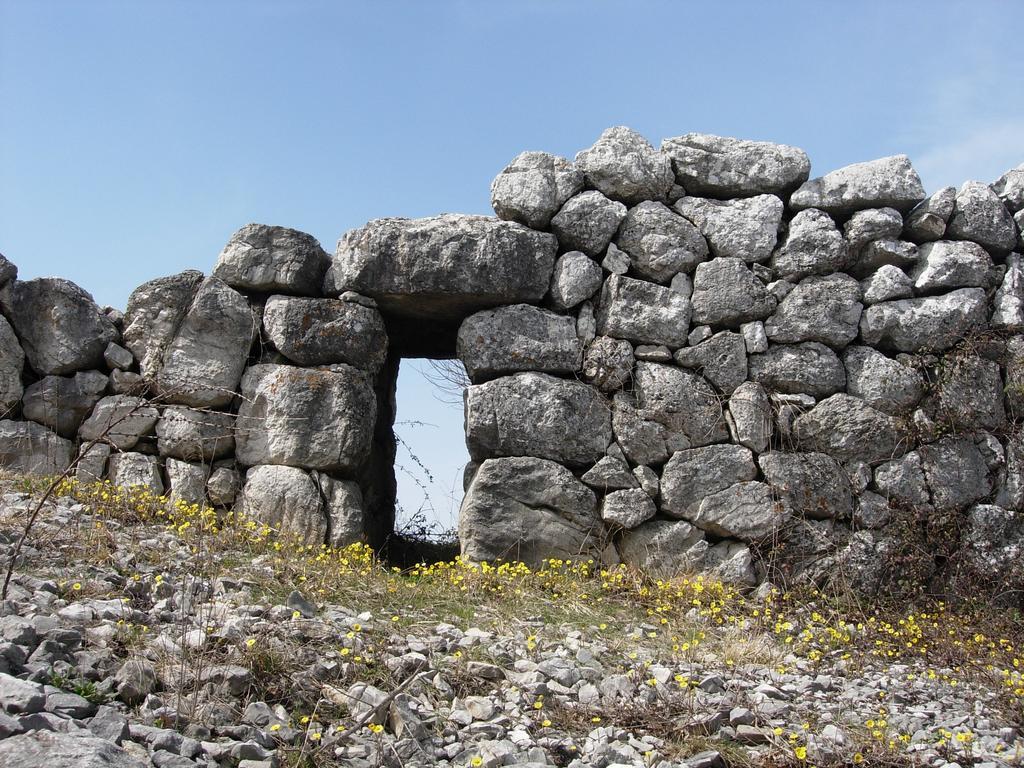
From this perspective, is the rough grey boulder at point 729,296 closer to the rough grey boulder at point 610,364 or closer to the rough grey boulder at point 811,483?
the rough grey boulder at point 610,364

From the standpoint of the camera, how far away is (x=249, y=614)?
4.24 meters

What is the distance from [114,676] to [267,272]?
3.97 m

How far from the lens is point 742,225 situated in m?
6.66

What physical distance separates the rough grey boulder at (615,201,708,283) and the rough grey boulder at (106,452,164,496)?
12.6 feet

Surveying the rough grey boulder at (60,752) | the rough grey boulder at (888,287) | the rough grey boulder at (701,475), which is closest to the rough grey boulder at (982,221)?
the rough grey boulder at (888,287)

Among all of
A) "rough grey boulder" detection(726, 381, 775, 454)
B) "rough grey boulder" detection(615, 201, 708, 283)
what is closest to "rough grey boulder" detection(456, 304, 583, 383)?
"rough grey boulder" detection(615, 201, 708, 283)

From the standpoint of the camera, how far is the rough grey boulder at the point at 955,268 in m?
6.43

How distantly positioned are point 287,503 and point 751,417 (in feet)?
11.1

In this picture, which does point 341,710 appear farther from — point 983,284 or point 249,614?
point 983,284

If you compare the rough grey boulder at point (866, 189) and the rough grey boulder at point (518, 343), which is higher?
the rough grey boulder at point (866, 189)

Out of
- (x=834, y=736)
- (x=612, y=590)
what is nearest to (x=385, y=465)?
(x=612, y=590)

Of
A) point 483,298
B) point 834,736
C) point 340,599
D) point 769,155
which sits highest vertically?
point 769,155

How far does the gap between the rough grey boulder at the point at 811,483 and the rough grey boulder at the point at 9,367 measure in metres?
5.51

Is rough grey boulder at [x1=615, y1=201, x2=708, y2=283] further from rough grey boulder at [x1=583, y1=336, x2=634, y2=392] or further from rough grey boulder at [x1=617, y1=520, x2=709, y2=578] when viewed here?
rough grey boulder at [x1=617, y1=520, x2=709, y2=578]
